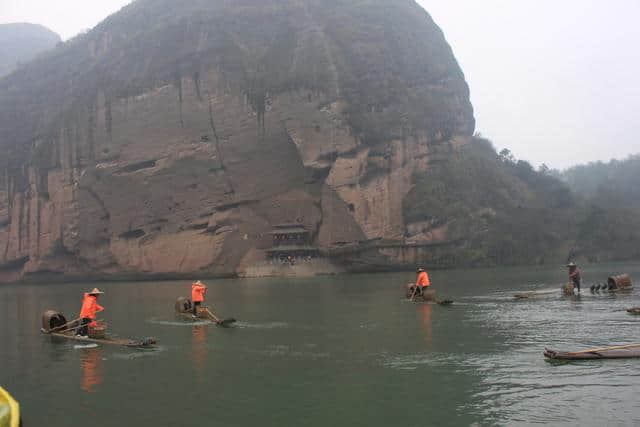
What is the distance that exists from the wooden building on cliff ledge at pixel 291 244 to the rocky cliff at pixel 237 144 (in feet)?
5.32

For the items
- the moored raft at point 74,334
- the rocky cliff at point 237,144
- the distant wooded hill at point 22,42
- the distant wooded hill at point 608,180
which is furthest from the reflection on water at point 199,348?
the distant wooded hill at point 22,42

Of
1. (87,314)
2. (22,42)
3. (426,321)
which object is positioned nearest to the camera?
(87,314)

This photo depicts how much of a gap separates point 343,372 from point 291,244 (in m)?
54.0

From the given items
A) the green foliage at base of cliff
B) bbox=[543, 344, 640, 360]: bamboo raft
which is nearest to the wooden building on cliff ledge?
the green foliage at base of cliff

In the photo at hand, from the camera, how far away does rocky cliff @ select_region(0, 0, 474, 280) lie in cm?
6794

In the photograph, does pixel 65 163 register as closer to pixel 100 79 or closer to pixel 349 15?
pixel 100 79

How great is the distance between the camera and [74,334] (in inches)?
789

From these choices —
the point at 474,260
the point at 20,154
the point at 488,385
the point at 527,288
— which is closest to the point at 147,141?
the point at 20,154

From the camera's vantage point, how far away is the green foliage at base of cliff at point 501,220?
220ft

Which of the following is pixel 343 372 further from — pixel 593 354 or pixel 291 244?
pixel 291 244

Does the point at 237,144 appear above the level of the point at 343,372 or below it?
above

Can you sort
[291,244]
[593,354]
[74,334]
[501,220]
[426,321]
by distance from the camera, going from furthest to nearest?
[501,220] < [291,244] < [426,321] < [74,334] < [593,354]

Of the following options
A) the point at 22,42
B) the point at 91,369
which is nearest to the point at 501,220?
the point at 91,369

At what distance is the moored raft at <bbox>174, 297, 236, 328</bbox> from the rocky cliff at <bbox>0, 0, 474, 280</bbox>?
132 feet
